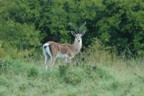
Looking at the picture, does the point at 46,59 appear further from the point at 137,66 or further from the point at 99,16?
the point at 99,16

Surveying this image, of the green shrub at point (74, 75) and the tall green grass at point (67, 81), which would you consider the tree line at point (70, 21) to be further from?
the green shrub at point (74, 75)

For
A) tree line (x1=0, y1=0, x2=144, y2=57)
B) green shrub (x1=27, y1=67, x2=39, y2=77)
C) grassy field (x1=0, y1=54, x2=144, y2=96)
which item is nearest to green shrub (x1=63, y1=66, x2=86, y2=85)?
grassy field (x1=0, y1=54, x2=144, y2=96)

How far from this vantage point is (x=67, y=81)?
12.0 meters

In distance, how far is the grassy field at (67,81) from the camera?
10875 millimetres

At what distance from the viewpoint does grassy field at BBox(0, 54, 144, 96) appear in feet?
35.7

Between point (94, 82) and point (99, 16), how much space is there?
11557 mm

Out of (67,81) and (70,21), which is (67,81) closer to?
(67,81)

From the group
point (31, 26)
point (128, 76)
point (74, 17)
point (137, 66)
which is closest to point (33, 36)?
point (31, 26)

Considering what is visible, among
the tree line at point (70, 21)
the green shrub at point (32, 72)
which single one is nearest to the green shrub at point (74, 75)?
the green shrub at point (32, 72)

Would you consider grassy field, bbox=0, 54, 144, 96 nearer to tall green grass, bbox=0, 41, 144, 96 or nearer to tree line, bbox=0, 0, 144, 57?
tall green grass, bbox=0, 41, 144, 96

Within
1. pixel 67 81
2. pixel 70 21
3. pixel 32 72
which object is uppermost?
pixel 70 21

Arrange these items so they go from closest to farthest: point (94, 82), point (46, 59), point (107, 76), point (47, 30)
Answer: point (94, 82) < point (107, 76) < point (46, 59) < point (47, 30)

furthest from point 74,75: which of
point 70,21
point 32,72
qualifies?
point 70,21

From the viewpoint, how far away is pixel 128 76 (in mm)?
13070
